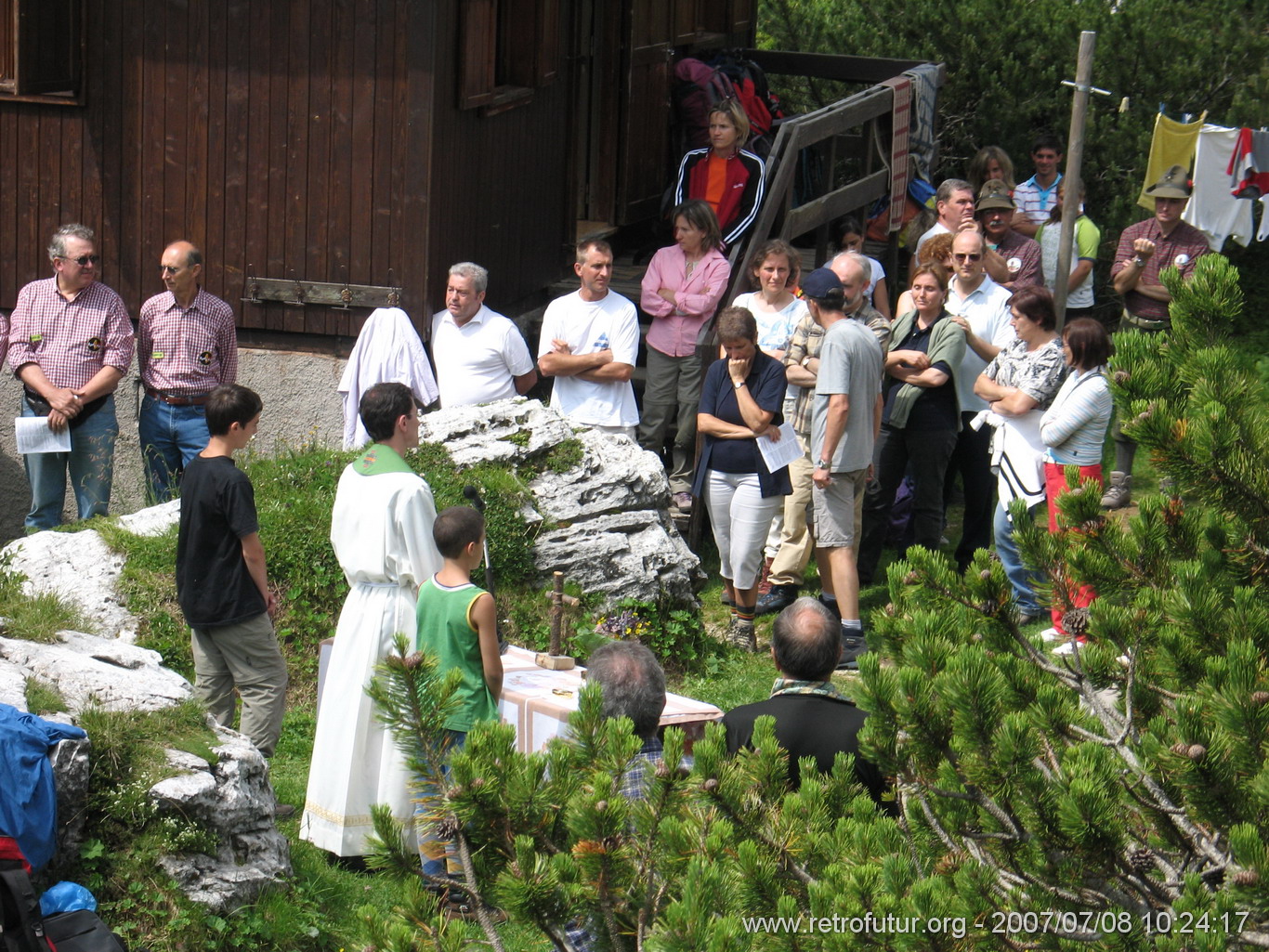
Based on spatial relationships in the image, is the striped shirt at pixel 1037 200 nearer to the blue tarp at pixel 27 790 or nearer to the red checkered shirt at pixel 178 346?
the red checkered shirt at pixel 178 346

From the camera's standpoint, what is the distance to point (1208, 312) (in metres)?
2.69

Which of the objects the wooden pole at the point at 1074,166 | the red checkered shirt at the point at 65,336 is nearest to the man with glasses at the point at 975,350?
the wooden pole at the point at 1074,166

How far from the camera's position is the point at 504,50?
9.74 meters

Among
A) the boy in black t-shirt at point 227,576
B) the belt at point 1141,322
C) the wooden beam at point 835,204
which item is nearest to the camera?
the boy in black t-shirt at point 227,576

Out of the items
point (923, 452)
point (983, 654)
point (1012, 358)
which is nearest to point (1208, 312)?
point (983, 654)

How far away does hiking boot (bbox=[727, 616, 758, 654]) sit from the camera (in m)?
7.82

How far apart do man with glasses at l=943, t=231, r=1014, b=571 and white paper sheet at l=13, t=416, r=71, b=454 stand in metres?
5.05

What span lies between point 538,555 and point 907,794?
492cm

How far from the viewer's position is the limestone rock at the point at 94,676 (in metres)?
5.02

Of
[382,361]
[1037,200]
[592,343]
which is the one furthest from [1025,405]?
[1037,200]

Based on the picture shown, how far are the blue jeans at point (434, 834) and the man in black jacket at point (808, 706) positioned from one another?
890 mm

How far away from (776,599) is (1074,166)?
324 cm

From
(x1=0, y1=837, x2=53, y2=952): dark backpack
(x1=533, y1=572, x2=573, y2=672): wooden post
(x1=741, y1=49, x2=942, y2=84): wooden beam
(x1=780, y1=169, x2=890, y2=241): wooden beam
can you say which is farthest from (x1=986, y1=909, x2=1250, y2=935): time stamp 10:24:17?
(x1=741, y1=49, x2=942, y2=84): wooden beam

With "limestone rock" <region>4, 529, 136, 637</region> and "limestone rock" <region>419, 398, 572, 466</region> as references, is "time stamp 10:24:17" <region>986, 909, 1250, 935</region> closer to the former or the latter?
"limestone rock" <region>4, 529, 136, 637</region>
